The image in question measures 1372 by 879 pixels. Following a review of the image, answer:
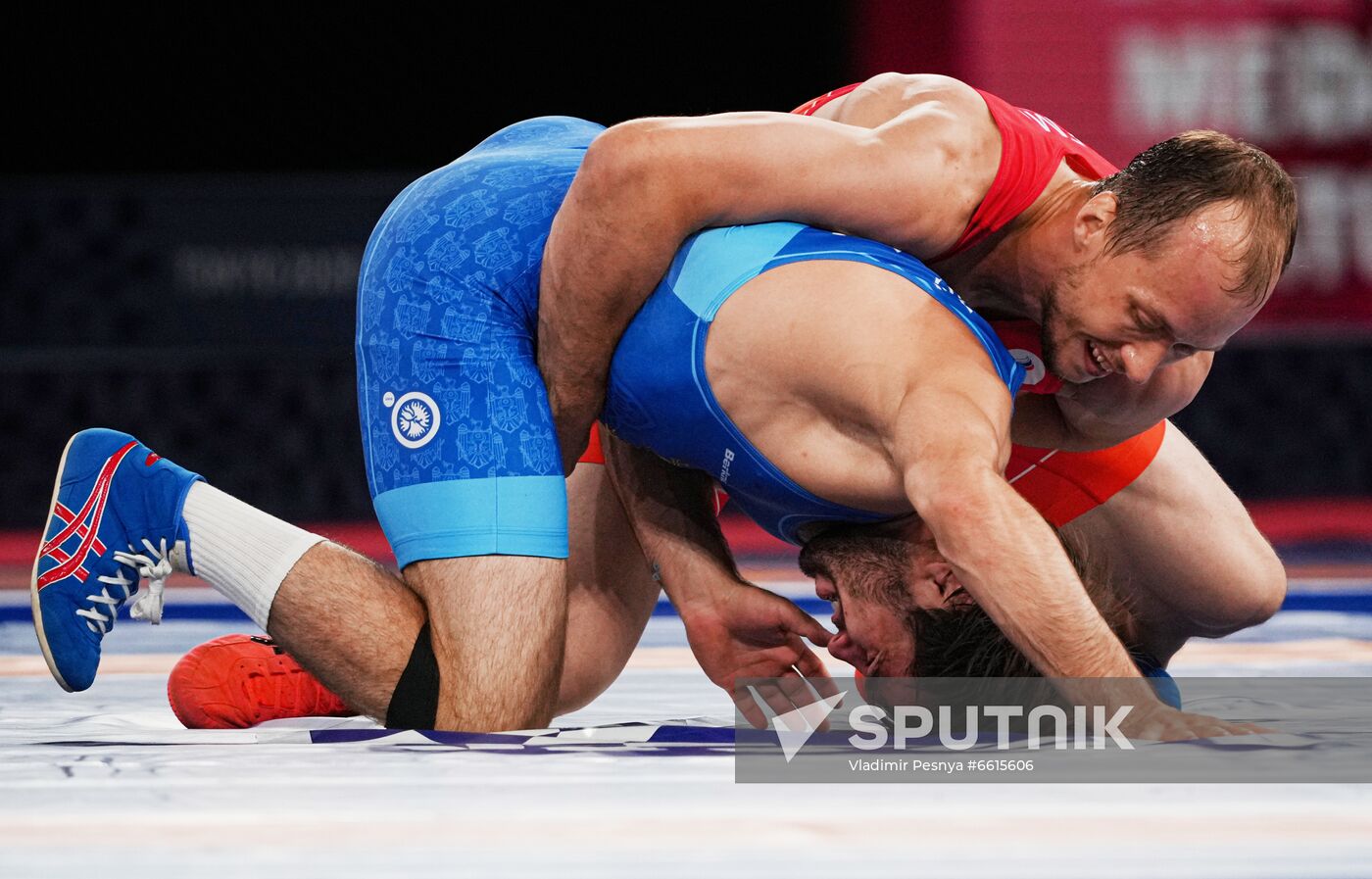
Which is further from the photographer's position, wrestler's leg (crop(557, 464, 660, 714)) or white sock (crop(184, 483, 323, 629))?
wrestler's leg (crop(557, 464, 660, 714))

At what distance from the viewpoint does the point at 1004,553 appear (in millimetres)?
1768

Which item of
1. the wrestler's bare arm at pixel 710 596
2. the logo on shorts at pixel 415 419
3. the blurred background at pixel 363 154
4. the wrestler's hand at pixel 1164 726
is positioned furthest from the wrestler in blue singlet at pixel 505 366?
the blurred background at pixel 363 154

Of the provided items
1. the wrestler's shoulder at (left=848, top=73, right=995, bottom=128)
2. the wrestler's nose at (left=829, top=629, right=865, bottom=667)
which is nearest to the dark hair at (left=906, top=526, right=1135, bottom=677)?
the wrestler's nose at (left=829, top=629, right=865, bottom=667)

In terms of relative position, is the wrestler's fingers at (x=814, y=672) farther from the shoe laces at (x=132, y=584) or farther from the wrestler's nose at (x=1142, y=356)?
the shoe laces at (x=132, y=584)

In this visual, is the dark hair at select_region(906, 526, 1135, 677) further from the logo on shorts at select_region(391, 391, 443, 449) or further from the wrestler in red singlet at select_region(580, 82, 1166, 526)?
the logo on shorts at select_region(391, 391, 443, 449)

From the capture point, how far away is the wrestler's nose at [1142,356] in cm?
214

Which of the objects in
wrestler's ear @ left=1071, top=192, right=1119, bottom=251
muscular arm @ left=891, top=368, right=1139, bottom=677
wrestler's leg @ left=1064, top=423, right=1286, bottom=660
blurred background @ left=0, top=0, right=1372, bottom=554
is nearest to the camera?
muscular arm @ left=891, top=368, right=1139, bottom=677

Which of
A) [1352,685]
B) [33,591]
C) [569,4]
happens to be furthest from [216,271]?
[1352,685]

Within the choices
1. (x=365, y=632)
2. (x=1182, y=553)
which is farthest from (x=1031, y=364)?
(x=365, y=632)

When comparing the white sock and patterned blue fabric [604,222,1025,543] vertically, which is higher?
patterned blue fabric [604,222,1025,543]

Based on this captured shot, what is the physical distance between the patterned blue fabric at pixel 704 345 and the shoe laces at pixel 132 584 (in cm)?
65

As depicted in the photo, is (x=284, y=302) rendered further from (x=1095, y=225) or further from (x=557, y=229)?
(x=1095, y=225)

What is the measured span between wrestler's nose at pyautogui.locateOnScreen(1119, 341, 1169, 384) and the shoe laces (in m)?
1.27

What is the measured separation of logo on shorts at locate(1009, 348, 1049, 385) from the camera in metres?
2.35
